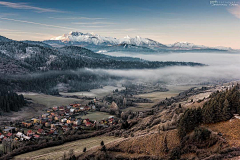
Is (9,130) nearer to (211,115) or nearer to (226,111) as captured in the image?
(211,115)

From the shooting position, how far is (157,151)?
50.4 meters

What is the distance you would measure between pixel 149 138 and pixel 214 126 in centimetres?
1710

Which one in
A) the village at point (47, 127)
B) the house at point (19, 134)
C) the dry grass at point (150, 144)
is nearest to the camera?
the dry grass at point (150, 144)

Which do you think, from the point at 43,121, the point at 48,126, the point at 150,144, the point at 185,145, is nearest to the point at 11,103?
the point at 43,121

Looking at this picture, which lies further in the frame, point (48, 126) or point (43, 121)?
point (43, 121)

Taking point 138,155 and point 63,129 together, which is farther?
point 63,129

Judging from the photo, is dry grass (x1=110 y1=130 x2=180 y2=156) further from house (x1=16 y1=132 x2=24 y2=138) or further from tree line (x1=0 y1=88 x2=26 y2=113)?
tree line (x1=0 y1=88 x2=26 y2=113)

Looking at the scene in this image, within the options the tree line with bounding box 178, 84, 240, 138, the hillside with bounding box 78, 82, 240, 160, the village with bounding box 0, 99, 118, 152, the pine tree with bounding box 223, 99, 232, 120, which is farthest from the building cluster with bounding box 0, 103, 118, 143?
the pine tree with bounding box 223, 99, 232, 120

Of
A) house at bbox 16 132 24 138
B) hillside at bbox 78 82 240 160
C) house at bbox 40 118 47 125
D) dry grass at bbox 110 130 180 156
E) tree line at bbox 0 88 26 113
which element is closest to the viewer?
hillside at bbox 78 82 240 160

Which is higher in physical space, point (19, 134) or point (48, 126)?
point (19, 134)

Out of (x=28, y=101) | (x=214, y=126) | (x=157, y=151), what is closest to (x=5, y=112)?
(x=28, y=101)

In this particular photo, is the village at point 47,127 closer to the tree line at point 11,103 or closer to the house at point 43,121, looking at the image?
the house at point 43,121

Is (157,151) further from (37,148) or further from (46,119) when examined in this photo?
(46,119)

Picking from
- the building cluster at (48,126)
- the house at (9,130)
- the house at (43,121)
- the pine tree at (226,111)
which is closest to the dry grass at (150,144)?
the pine tree at (226,111)
